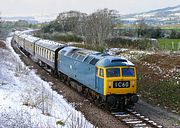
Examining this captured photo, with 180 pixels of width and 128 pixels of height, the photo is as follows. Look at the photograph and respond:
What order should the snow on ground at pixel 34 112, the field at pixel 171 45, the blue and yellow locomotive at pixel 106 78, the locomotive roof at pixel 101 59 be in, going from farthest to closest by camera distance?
the field at pixel 171 45
the locomotive roof at pixel 101 59
the blue and yellow locomotive at pixel 106 78
the snow on ground at pixel 34 112

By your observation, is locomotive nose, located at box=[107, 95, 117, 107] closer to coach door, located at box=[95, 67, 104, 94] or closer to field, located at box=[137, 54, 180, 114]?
coach door, located at box=[95, 67, 104, 94]

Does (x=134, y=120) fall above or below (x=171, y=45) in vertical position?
below

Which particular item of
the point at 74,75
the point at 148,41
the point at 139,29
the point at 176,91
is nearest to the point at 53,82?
the point at 74,75

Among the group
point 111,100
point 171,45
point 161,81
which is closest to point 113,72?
point 111,100

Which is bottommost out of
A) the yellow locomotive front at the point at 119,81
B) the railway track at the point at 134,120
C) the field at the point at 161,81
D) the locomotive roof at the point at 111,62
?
the railway track at the point at 134,120

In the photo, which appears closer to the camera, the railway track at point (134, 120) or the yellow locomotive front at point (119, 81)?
the railway track at point (134, 120)

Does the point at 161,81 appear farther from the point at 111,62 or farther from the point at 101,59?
the point at 111,62

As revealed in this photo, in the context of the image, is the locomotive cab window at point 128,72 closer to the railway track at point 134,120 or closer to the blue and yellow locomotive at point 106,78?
the blue and yellow locomotive at point 106,78

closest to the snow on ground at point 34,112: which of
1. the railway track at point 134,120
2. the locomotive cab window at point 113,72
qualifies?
the railway track at point 134,120

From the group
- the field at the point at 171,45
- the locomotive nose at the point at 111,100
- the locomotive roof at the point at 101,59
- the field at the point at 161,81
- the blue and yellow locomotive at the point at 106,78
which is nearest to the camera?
the locomotive nose at the point at 111,100

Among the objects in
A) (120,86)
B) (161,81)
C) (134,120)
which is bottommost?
(134,120)

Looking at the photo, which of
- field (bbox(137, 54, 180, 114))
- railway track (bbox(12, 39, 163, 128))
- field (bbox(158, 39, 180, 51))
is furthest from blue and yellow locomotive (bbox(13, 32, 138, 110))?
field (bbox(158, 39, 180, 51))

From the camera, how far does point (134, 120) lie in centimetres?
1755

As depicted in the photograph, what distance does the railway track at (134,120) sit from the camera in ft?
54.3
